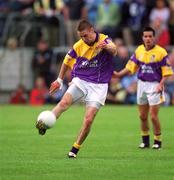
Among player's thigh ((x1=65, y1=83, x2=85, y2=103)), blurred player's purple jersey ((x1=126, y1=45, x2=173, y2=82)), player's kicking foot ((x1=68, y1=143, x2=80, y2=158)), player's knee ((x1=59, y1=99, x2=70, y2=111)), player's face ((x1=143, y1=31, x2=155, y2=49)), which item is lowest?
player's kicking foot ((x1=68, y1=143, x2=80, y2=158))

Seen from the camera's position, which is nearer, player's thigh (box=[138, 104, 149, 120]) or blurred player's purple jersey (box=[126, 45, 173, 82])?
blurred player's purple jersey (box=[126, 45, 173, 82])

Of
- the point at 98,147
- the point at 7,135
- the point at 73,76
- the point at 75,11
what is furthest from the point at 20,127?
the point at 75,11

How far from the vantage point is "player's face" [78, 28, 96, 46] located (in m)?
14.0

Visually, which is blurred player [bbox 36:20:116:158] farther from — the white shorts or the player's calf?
the player's calf

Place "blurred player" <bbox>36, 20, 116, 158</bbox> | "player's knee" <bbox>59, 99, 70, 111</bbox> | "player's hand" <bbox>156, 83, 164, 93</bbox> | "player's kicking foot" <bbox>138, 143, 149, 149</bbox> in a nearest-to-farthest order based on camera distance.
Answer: "player's knee" <bbox>59, 99, 70, 111</bbox> < "blurred player" <bbox>36, 20, 116, 158</bbox> < "player's hand" <bbox>156, 83, 164, 93</bbox> < "player's kicking foot" <bbox>138, 143, 149, 149</bbox>

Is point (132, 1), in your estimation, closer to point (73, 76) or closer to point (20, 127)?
point (20, 127)

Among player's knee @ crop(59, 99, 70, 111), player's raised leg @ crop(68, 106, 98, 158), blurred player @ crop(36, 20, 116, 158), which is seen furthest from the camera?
blurred player @ crop(36, 20, 116, 158)

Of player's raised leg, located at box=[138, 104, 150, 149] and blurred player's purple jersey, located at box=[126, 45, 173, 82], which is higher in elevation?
blurred player's purple jersey, located at box=[126, 45, 173, 82]

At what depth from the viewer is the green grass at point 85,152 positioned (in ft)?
39.5

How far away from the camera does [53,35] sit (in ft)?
101

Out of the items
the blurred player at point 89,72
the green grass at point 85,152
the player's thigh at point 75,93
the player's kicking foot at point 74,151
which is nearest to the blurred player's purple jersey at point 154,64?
the green grass at point 85,152

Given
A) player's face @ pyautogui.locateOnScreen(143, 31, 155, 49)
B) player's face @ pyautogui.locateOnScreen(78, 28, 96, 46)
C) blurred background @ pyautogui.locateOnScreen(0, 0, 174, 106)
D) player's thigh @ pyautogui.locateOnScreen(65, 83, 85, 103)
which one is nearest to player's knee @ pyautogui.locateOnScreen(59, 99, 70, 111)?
player's thigh @ pyautogui.locateOnScreen(65, 83, 85, 103)

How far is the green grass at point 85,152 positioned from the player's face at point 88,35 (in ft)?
6.33

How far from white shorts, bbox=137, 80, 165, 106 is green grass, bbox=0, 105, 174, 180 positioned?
2.93 feet
